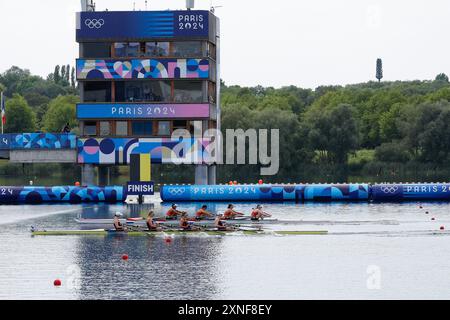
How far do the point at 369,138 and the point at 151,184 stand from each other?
306 ft

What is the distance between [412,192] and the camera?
93000 mm

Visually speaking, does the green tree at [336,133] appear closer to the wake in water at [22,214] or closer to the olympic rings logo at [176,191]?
the olympic rings logo at [176,191]

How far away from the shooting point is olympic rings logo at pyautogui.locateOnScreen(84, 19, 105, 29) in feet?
301

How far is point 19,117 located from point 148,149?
315 ft

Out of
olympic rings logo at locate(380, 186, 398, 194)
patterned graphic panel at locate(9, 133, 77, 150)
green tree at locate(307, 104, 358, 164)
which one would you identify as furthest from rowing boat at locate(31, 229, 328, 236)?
green tree at locate(307, 104, 358, 164)

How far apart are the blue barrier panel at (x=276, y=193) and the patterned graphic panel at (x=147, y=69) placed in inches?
383

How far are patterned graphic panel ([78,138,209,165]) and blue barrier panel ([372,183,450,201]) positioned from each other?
15650 millimetres

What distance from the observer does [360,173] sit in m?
154

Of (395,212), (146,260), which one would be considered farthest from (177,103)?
(146,260)

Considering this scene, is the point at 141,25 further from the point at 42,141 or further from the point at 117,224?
the point at 117,224

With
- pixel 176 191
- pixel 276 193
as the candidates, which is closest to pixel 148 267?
pixel 176 191

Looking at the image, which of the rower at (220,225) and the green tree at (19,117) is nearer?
the rower at (220,225)

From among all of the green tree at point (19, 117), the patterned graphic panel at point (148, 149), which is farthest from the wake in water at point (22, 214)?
the green tree at point (19, 117)

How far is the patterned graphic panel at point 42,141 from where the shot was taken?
315 ft
